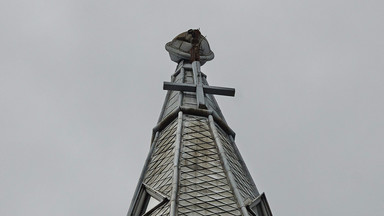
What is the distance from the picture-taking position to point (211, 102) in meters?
32.7

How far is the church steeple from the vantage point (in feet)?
71.5

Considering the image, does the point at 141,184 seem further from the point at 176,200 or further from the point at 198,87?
the point at 198,87

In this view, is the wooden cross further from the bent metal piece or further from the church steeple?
the bent metal piece

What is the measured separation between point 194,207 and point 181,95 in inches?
442

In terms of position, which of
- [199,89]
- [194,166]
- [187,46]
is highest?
[187,46]

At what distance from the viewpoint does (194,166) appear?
2431cm

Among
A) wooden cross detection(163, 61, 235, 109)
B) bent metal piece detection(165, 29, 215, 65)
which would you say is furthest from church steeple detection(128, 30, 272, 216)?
bent metal piece detection(165, 29, 215, 65)

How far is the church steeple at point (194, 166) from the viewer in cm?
2180

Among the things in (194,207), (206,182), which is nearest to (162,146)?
(206,182)

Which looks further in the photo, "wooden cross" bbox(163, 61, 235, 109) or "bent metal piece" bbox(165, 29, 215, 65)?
"bent metal piece" bbox(165, 29, 215, 65)

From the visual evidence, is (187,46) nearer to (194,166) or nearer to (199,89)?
(199,89)

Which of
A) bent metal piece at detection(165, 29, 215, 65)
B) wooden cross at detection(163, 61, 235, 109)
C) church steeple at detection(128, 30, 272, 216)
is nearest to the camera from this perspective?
church steeple at detection(128, 30, 272, 216)

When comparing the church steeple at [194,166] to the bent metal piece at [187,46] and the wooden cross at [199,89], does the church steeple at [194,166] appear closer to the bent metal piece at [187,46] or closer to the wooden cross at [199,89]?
the wooden cross at [199,89]

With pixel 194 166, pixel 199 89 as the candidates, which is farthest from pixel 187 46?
pixel 194 166
